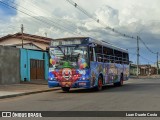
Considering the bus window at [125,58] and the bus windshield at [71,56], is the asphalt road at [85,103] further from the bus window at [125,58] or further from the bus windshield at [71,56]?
the bus window at [125,58]

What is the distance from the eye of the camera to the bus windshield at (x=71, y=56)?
21.6 m

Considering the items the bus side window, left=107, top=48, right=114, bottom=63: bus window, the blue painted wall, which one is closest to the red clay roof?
the blue painted wall

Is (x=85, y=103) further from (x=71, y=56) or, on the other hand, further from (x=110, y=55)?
(x=110, y=55)

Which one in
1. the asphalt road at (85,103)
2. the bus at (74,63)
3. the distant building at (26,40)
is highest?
the distant building at (26,40)

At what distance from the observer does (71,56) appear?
21.7 metres

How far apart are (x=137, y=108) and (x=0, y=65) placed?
16.7m

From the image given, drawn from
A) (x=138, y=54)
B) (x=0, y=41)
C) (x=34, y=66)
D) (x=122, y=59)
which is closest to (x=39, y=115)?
(x=122, y=59)

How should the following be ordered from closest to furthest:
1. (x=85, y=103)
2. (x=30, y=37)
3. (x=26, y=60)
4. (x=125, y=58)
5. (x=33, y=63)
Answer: (x=85, y=103), (x=125, y=58), (x=26, y=60), (x=33, y=63), (x=30, y=37)

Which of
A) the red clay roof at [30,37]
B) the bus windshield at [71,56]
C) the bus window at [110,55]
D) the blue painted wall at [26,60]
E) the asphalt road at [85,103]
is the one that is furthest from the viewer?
the red clay roof at [30,37]

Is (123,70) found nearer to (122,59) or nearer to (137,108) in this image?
(122,59)

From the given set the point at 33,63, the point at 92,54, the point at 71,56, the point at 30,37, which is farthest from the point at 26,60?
the point at 30,37

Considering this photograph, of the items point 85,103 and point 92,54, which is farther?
point 92,54

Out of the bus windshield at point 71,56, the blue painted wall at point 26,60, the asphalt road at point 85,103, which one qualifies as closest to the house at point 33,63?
the blue painted wall at point 26,60

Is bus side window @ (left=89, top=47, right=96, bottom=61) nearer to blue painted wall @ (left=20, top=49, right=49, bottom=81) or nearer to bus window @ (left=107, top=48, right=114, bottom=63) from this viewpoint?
bus window @ (left=107, top=48, right=114, bottom=63)
